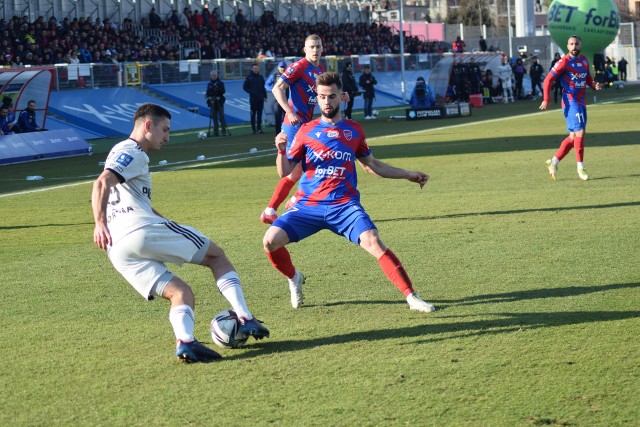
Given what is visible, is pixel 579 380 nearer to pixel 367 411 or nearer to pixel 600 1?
pixel 367 411

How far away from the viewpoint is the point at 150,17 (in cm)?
4856

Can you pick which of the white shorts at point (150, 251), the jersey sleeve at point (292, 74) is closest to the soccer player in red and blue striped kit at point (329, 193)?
the white shorts at point (150, 251)

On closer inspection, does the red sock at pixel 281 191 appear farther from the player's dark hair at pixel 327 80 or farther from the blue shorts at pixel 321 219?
the player's dark hair at pixel 327 80

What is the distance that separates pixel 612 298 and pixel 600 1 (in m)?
37.6

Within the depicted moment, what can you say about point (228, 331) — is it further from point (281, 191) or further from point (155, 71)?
point (155, 71)

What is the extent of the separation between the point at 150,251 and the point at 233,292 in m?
0.65

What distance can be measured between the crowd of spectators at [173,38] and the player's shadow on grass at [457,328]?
96.2 feet

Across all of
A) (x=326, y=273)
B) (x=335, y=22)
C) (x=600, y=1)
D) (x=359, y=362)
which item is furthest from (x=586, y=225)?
(x=335, y=22)

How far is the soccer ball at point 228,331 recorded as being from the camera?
685cm

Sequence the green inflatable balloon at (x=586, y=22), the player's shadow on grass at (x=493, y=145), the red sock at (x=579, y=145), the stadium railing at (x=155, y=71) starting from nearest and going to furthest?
1. the red sock at (x=579, y=145)
2. the player's shadow on grass at (x=493, y=145)
3. the stadium railing at (x=155, y=71)
4. the green inflatable balloon at (x=586, y=22)

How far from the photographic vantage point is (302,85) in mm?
13781

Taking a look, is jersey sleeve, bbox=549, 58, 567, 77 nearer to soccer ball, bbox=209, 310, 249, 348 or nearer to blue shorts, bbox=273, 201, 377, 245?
blue shorts, bbox=273, 201, 377, 245

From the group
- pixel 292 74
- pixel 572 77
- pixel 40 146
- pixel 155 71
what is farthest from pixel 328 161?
pixel 155 71

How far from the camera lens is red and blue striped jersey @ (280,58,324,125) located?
13664mm
